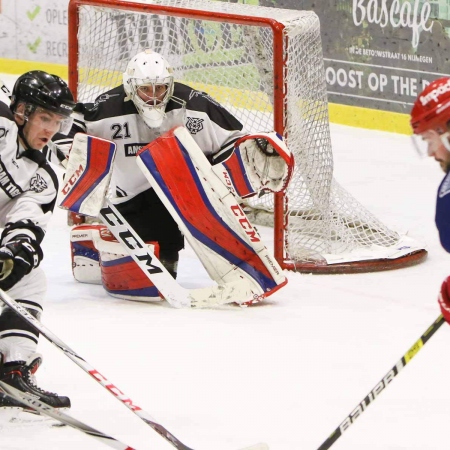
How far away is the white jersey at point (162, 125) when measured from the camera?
4.56 metres

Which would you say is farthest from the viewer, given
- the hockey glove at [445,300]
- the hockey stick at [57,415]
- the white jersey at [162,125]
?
the white jersey at [162,125]

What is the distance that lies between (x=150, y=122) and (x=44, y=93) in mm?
1232

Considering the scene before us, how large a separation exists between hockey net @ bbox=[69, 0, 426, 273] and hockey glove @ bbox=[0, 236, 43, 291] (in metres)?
1.78

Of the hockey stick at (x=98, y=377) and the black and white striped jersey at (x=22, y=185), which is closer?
the hockey stick at (x=98, y=377)

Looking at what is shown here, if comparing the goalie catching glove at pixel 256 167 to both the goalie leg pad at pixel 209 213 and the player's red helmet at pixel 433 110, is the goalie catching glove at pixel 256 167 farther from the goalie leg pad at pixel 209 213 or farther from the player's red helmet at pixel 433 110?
the player's red helmet at pixel 433 110

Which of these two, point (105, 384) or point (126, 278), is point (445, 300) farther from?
point (126, 278)

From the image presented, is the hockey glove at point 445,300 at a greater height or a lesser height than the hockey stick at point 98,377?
greater

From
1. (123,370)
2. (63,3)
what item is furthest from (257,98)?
(63,3)

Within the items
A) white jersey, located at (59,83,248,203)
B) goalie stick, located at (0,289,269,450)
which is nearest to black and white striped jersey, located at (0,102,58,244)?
goalie stick, located at (0,289,269,450)

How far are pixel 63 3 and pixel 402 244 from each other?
4656 mm

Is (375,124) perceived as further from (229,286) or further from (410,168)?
(229,286)

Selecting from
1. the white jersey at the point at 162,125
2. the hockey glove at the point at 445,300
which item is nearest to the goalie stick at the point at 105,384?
the hockey glove at the point at 445,300

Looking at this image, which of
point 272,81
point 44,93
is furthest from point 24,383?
point 272,81

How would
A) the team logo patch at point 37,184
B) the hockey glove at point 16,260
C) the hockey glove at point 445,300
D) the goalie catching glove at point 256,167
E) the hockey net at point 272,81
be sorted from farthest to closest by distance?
the hockey net at point 272,81, the goalie catching glove at point 256,167, the team logo patch at point 37,184, the hockey glove at point 16,260, the hockey glove at point 445,300
